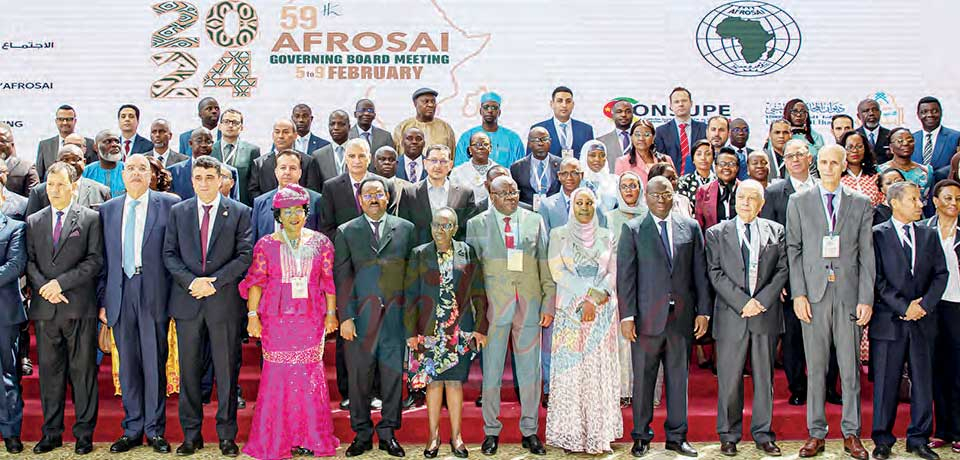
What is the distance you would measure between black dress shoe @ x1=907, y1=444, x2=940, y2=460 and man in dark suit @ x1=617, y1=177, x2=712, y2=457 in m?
1.28

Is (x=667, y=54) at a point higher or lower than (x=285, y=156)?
higher

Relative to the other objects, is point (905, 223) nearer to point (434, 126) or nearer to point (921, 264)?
point (921, 264)

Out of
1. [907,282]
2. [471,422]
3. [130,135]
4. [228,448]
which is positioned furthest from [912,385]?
[130,135]

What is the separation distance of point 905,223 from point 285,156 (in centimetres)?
371

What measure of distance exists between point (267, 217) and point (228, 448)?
4.69ft

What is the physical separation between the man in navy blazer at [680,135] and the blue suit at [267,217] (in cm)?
264

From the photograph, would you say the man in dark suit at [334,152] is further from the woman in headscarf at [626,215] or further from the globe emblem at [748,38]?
the globe emblem at [748,38]

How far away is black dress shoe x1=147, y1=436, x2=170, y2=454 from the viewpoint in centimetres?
507

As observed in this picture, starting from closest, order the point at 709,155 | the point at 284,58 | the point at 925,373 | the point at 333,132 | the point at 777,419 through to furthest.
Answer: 1. the point at 925,373
2. the point at 777,419
3. the point at 709,155
4. the point at 333,132
5. the point at 284,58

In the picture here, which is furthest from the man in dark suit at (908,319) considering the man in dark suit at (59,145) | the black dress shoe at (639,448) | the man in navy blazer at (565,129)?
the man in dark suit at (59,145)

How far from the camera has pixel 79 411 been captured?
203 inches

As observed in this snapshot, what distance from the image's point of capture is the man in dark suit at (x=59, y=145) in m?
7.04

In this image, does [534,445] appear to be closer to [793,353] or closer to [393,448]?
[393,448]

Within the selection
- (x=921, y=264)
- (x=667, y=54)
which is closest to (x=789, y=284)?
(x=921, y=264)
